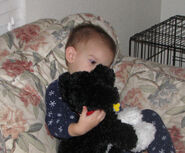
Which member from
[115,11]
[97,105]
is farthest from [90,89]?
[115,11]

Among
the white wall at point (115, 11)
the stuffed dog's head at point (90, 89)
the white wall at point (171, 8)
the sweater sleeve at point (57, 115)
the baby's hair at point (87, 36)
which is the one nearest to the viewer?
the stuffed dog's head at point (90, 89)

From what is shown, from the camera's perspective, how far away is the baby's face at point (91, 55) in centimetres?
140

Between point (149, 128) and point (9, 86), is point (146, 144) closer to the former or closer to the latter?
point (149, 128)

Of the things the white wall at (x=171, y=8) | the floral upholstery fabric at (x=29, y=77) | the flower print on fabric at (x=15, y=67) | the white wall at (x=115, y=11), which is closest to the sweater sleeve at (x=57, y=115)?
the floral upholstery fabric at (x=29, y=77)

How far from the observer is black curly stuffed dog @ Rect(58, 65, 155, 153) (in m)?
1.21

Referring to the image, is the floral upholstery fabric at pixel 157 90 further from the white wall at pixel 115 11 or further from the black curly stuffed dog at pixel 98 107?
the white wall at pixel 115 11

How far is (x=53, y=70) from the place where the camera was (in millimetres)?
1549

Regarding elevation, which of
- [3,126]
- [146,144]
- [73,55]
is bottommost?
[146,144]

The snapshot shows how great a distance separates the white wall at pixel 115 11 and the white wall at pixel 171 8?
Answer: 0.13 ft

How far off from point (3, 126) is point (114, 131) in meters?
0.38

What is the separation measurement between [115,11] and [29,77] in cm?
121

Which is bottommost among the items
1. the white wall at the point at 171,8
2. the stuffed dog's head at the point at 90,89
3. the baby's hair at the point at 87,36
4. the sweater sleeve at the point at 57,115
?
the white wall at the point at 171,8

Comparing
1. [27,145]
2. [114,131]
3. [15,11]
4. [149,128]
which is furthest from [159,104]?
[15,11]

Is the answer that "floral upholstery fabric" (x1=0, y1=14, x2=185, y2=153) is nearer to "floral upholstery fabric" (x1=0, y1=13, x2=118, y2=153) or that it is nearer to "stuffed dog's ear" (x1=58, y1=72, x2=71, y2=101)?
"floral upholstery fabric" (x1=0, y1=13, x2=118, y2=153)
